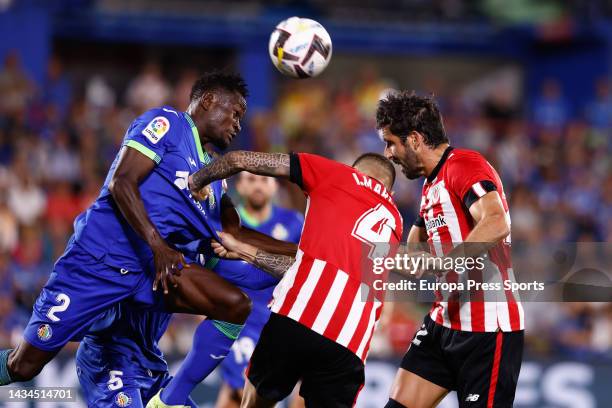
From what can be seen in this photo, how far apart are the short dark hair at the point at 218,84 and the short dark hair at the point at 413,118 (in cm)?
98

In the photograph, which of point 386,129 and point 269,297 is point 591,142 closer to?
point 269,297

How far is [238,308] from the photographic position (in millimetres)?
5777

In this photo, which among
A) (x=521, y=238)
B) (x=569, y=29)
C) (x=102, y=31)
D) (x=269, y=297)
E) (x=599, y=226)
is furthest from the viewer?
(x=569, y=29)

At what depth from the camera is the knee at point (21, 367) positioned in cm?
588

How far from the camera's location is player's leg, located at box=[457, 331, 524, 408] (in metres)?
5.58

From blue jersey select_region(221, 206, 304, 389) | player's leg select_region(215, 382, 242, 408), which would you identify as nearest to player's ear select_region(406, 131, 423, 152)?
blue jersey select_region(221, 206, 304, 389)

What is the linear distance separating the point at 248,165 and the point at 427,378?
1.76 m

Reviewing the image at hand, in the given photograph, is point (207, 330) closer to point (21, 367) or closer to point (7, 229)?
point (21, 367)

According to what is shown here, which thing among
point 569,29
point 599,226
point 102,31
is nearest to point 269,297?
point 599,226

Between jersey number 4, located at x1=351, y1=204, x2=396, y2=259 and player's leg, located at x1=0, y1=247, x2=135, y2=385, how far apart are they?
1530 mm

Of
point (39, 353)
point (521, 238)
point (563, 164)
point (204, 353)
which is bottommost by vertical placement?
point (39, 353)

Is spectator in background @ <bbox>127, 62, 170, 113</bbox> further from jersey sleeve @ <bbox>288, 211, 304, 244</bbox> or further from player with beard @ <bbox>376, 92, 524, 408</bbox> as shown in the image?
player with beard @ <bbox>376, 92, 524, 408</bbox>

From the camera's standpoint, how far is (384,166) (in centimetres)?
580

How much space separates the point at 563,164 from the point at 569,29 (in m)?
3.38
